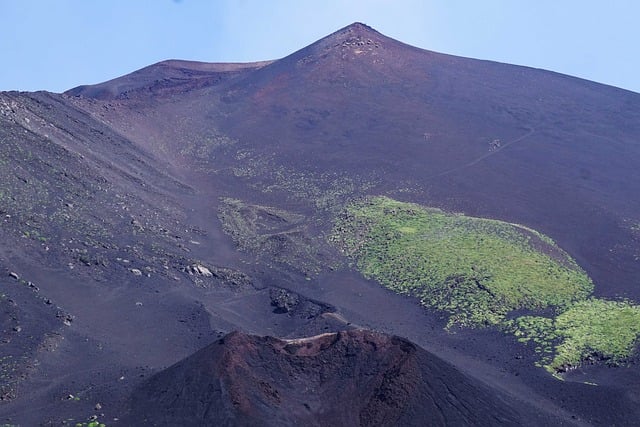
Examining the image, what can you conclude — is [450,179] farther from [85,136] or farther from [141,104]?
[141,104]

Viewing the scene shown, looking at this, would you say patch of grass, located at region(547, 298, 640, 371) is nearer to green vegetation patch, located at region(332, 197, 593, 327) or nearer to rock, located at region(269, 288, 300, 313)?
green vegetation patch, located at region(332, 197, 593, 327)

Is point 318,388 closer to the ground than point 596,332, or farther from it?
closer to the ground

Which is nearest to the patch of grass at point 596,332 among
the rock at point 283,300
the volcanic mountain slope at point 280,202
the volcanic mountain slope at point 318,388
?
the volcanic mountain slope at point 280,202

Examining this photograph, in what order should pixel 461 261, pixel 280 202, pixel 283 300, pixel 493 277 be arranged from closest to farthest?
pixel 283 300, pixel 493 277, pixel 461 261, pixel 280 202

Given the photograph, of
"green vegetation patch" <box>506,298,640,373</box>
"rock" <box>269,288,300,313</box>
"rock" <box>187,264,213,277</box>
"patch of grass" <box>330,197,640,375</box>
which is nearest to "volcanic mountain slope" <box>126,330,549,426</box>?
"green vegetation patch" <box>506,298,640,373</box>

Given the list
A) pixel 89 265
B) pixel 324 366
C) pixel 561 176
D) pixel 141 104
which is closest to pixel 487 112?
pixel 561 176

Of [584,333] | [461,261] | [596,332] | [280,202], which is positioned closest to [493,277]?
[461,261]

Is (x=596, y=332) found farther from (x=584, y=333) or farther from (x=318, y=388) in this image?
(x=318, y=388)
